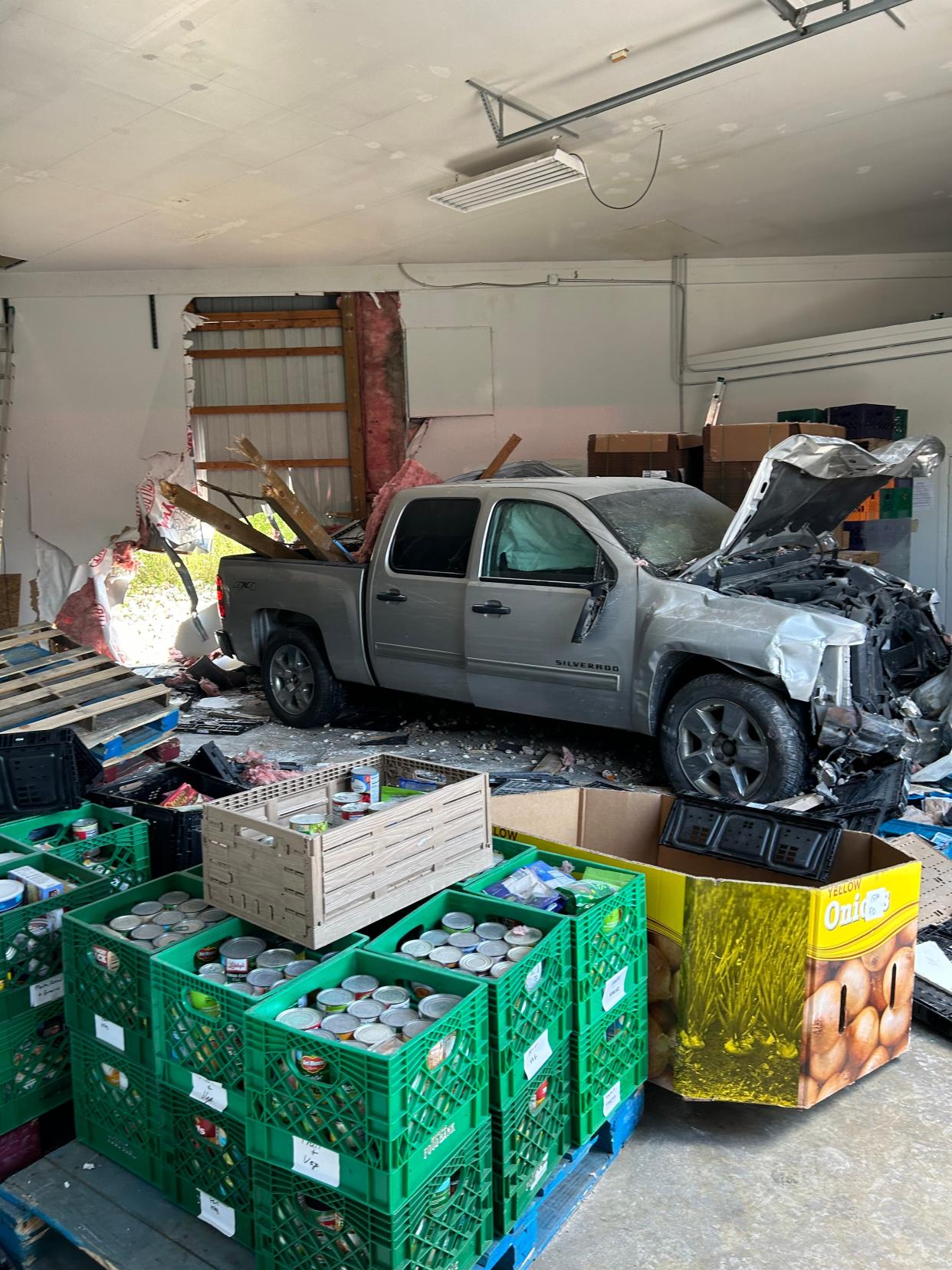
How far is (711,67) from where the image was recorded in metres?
5.54

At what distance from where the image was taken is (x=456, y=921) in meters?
2.54

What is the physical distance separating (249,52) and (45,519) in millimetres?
6688

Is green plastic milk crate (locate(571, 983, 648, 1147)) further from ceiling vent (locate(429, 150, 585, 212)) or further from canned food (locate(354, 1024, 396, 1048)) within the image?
ceiling vent (locate(429, 150, 585, 212))

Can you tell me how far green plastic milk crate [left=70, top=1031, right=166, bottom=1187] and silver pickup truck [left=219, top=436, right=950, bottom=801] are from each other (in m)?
3.30

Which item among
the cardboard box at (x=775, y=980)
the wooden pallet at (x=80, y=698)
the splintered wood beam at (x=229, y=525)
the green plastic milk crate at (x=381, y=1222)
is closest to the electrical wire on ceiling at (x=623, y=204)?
the splintered wood beam at (x=229, y=525)

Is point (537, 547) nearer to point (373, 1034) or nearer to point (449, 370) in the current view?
point (373, 1034)

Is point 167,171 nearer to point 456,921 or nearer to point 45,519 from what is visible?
point 45,519

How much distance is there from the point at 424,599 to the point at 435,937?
3.91m

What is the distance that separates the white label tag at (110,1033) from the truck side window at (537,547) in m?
3.63

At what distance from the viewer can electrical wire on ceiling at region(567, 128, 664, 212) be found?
23.1ft

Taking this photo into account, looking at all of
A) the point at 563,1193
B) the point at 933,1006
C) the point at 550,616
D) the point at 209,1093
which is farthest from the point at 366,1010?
the point at 550,616

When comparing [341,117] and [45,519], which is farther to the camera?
[45,519]

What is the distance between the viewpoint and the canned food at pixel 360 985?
2.18 metres

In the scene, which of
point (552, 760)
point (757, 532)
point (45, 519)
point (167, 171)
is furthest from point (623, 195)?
point (45, 519)
